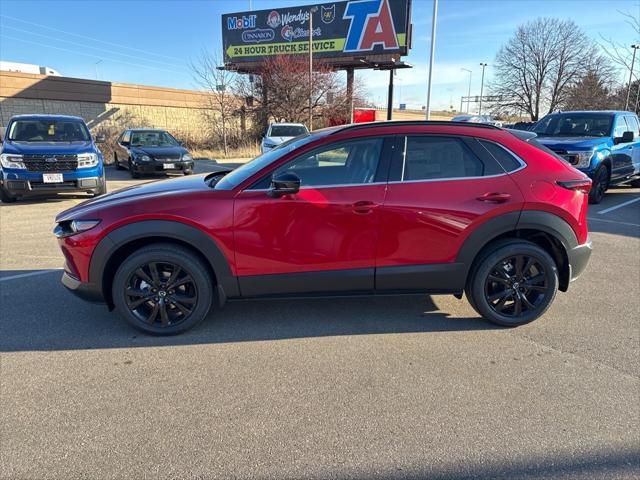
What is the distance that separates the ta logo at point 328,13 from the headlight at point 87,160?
21548 millimetres

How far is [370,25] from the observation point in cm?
2597

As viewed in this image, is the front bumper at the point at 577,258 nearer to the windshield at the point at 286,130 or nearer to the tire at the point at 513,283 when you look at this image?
the tire at the point at 513,283

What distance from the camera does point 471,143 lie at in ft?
12.2

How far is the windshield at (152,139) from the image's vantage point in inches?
584

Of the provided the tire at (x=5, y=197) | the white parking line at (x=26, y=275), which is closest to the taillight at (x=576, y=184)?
the white parking line at (x=26, y=275)

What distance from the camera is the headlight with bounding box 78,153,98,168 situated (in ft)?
30.3

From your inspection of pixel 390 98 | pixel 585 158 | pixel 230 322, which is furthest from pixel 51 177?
pixel 390 98

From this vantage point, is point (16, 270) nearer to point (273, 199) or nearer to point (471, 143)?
point (273, 199)

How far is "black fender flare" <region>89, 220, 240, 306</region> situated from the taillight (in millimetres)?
2875

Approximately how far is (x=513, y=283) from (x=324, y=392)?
195 cm

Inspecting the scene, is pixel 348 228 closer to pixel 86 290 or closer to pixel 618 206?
pixel 86 290

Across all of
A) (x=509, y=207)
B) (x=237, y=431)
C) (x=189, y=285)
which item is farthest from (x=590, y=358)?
(x=189, y=285)

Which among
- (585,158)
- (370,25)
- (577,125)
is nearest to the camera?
(585,158)

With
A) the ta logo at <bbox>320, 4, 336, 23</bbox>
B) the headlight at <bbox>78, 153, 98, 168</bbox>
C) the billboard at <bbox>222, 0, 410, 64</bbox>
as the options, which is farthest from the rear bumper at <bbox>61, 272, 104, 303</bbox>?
the ta logo at <bbox>320, 4, 336, 23</bbox>
